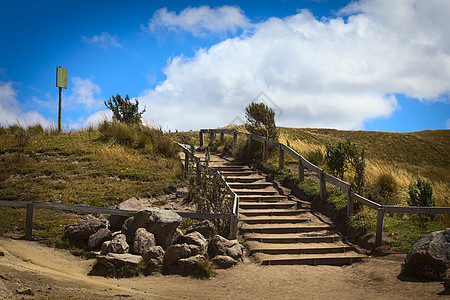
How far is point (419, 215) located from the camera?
12.9 metres

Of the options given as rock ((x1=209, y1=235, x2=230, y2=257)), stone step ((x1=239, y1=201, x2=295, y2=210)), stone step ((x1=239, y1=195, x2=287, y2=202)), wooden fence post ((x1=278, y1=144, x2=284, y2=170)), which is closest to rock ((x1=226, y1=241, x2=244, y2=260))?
rock ((x1=209, y1=235, x2=230, y2=257))

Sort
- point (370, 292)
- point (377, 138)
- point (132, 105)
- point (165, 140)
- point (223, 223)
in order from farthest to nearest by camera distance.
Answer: point (377, 138), point (132, 105), point (165, 140), point (223, 223), point (370, 292)

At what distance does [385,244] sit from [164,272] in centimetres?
583

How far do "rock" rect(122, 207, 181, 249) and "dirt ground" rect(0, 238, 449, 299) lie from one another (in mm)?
1099

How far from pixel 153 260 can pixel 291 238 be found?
420 cm

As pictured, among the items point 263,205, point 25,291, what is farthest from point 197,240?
point 263,205

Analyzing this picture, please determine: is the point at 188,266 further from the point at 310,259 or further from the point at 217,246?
the point at 310,259

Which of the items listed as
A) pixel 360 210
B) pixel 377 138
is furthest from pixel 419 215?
pixel 377 138

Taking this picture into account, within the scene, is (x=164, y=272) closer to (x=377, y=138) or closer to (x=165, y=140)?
(x=165, y=140)

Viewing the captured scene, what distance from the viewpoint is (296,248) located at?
36.7ft

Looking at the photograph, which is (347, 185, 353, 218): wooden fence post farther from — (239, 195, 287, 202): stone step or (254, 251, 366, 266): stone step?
(239, 195, 287, 202): stone step

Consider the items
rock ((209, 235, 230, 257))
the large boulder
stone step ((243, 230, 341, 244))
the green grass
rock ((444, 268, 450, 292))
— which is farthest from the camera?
the green grass

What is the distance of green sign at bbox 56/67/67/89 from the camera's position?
25438mm

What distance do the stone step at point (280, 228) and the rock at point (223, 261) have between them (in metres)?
2.10
